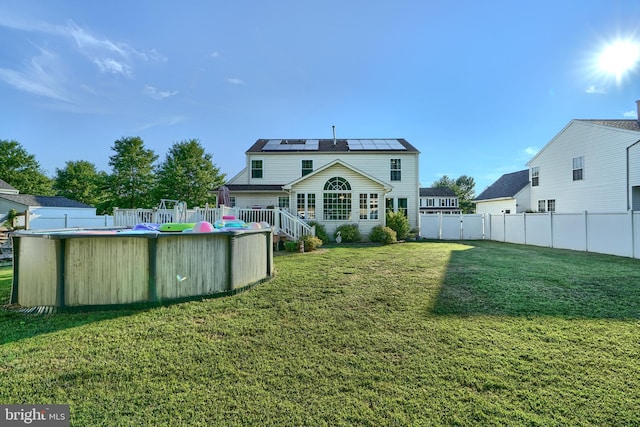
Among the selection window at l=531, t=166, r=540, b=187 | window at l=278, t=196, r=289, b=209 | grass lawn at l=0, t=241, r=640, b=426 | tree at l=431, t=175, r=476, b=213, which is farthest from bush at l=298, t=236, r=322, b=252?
tree at l=431, t=175, r=476, b=213

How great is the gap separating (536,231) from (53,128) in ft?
129

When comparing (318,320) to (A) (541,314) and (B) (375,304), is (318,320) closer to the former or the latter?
(B) (375,304)

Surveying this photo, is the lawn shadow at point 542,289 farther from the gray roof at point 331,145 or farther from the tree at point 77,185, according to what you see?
the tree at point 77,185

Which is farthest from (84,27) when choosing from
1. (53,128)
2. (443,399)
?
(53,128)

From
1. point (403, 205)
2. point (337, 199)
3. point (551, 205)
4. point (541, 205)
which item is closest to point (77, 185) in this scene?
point (337, 199)

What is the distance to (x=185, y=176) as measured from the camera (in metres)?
33.1

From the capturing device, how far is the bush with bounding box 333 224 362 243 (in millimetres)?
14508

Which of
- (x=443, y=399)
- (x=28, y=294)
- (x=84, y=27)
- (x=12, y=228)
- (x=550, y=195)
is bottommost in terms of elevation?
(x=443, y=399)

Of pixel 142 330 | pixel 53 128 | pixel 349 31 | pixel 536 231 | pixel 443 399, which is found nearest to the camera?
pixel 443 399

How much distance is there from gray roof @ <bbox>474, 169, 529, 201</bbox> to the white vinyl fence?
854 cm

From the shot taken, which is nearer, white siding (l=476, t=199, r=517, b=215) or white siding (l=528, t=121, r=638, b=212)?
white siding (l=528, t=121, r=638, b=212)

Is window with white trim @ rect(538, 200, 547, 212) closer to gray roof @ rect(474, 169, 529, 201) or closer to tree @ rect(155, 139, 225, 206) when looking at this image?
gray roof @ rect(474, 169, 529, 201)

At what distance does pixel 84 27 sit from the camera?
36.0 feet

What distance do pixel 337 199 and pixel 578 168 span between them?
15.8 metres
